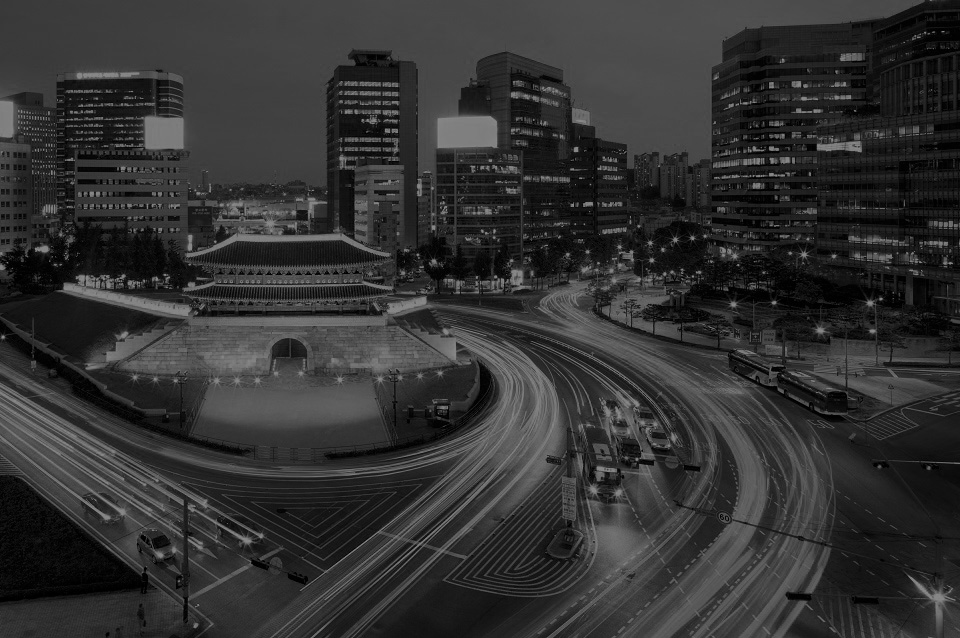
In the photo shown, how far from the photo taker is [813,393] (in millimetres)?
62031


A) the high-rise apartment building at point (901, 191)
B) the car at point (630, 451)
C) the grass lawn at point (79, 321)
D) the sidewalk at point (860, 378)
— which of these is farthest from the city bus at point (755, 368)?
the grass lawn at point (79, 321)

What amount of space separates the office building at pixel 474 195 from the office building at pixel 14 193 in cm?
8711

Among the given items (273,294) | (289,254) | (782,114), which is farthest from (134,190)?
(782,114)

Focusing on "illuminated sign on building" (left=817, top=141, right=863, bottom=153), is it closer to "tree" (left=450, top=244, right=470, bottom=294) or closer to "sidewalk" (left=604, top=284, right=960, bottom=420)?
"sidewalk" (left=604, top=284, right=960, bottom=420)

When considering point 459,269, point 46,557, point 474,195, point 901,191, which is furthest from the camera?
point 474,195

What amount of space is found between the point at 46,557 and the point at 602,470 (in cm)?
3018

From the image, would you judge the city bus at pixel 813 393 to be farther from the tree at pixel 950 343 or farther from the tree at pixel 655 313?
the tree at pixel 655 313

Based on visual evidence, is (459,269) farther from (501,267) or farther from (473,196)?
(473,196)

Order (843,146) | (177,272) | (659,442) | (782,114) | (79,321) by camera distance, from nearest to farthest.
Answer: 1. (659,442)
2. (79,321)
3. (177,272)
4. (843,146)
5. (782,114)

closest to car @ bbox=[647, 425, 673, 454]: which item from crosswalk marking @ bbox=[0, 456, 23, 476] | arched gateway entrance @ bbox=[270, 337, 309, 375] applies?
arched gateway entrance @ bbox=[270, 337, 309, 375]

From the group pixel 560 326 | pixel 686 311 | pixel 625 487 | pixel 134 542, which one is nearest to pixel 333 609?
pixel 134 542

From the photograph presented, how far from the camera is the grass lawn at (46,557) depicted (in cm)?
3381

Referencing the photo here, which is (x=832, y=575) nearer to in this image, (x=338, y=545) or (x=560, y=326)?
(x=338, y=545)

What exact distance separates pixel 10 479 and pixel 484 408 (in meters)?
34.9
